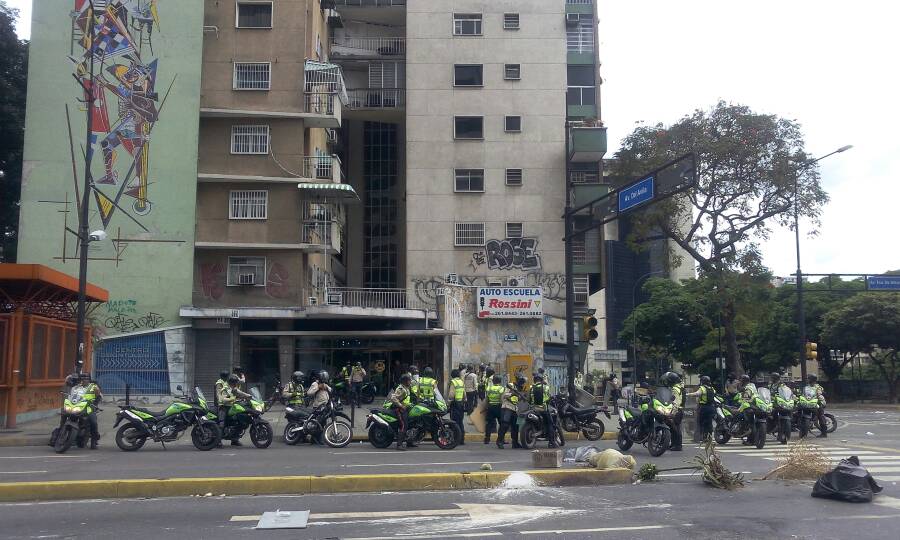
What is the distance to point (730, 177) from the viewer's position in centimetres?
Result: 3238

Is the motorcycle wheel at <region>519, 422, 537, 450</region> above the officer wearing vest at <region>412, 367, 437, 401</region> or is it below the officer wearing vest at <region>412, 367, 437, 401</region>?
below

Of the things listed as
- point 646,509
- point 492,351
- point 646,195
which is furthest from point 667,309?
point 646,509

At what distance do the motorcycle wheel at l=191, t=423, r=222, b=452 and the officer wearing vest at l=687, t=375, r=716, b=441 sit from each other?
10.3 metres

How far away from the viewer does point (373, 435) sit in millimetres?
17047

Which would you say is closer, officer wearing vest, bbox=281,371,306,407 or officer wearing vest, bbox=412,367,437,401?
officer wearing vest, bbox=412,367,437,401

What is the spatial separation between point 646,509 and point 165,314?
23.2 metres

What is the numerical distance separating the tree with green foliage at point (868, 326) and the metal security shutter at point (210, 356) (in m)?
33.4

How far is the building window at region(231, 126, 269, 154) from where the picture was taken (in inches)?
1214

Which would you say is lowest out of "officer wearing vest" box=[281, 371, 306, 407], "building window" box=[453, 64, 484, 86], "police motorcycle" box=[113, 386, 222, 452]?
"police motorcycle" box=[113, 386, 222, 452]

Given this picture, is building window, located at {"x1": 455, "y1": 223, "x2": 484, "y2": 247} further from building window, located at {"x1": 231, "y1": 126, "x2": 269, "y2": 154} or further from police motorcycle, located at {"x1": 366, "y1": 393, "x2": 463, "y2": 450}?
police motorcycle, located at {"x1": 366, "y1": 393, "x2": 463, "y2": 450}

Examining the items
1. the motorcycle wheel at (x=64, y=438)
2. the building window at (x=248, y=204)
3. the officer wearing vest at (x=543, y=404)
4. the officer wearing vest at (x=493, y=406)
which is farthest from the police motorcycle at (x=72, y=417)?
the building window at (x=248, y=204)

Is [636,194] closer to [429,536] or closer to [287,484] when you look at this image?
[287,484]

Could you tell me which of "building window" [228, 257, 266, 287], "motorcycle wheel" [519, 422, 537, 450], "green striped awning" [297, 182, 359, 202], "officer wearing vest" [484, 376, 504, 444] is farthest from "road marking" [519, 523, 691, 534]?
"building window" [228, 257, 266, 287]

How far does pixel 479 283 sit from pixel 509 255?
1.89 meters
